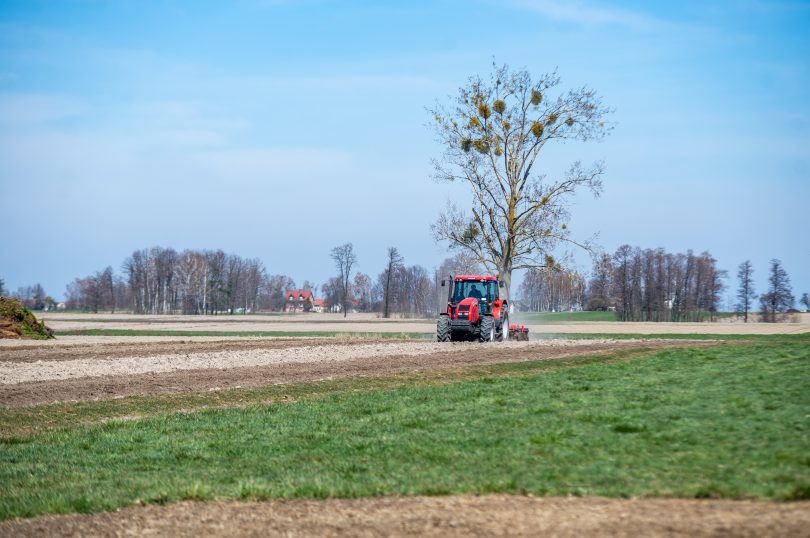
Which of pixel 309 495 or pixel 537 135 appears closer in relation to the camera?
pixel 309 495

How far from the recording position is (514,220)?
4381 centimetres

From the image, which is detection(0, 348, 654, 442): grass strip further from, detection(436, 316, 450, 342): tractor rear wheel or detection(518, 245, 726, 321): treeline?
detection(518, 245, 726, 321): treeline

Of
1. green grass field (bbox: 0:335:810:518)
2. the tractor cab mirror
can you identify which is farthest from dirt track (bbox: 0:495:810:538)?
the tractor cab mirror

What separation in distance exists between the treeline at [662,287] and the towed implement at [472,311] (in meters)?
79.2

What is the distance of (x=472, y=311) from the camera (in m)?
35.1

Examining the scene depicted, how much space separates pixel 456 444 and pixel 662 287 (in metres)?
113

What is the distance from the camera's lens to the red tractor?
115 ft

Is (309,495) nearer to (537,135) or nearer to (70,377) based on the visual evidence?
(70,377)

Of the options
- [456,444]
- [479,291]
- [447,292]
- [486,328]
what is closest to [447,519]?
[456,444]

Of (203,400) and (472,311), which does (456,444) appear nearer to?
(203,400)

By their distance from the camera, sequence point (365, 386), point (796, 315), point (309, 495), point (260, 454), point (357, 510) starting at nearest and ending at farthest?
point (357, 510)
point (309, 495)
point (260, 454)
point (365, 386)
point (796, 315)

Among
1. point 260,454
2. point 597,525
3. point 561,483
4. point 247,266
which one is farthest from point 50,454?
point 247,266

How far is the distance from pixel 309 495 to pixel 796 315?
10666 centimetres

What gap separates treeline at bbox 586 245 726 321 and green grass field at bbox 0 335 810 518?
101 m
